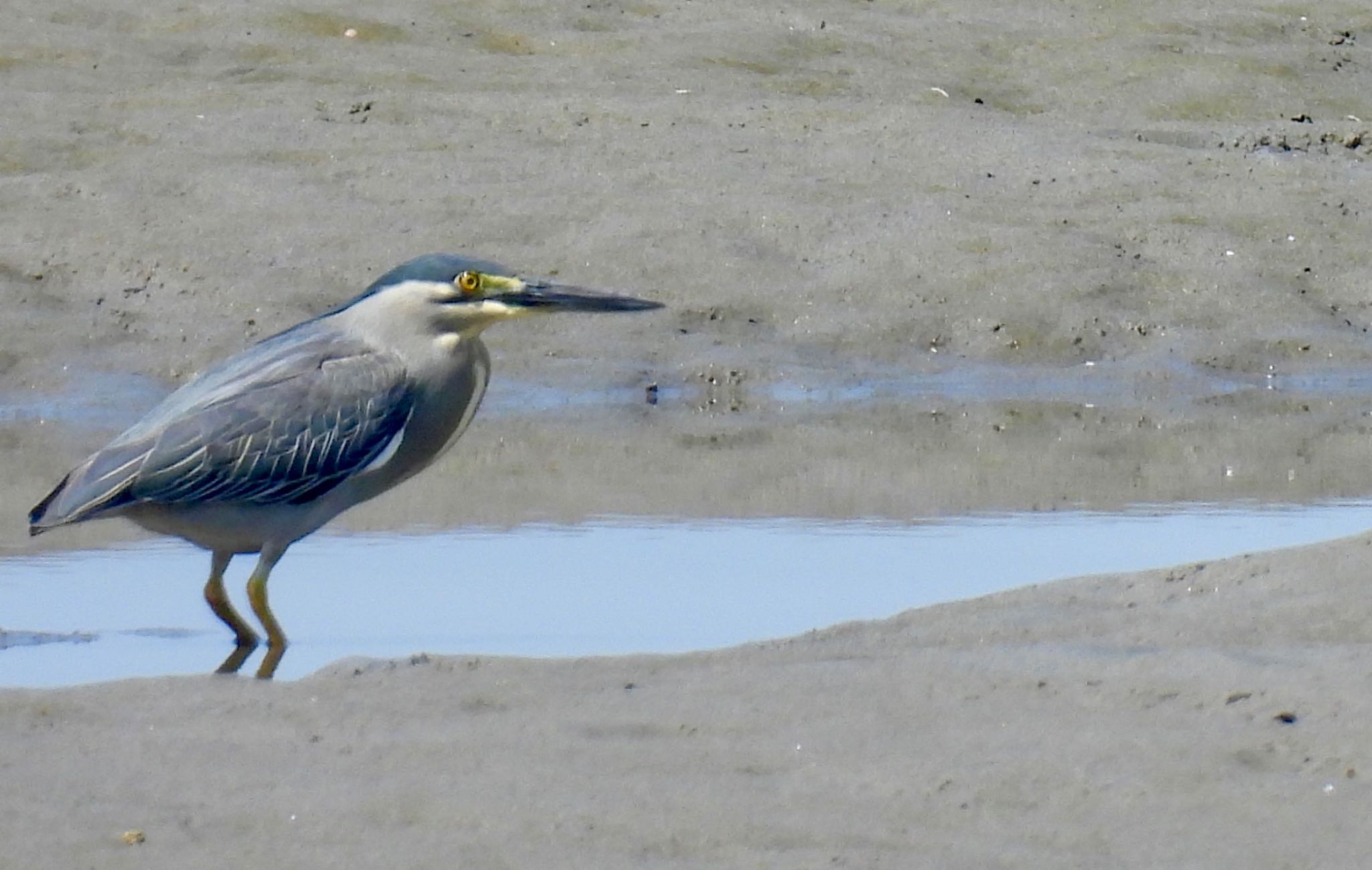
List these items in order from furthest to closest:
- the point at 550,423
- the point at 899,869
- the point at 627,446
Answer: the point at 550,423
the point at 627,446
the point at 899,869

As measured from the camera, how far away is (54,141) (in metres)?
10.8

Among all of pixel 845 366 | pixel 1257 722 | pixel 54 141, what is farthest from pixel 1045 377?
pixel 1257 722

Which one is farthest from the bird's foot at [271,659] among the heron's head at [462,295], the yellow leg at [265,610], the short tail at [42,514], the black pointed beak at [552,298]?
the black pointed beak at [552,298]

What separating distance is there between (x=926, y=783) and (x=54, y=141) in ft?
26.7

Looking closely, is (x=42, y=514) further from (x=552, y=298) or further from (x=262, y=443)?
(x=552, y=298)

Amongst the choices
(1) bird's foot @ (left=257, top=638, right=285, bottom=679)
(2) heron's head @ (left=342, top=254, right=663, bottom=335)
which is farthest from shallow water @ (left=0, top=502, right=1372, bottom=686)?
(2) heron's head @ (left=342, top=254, right=663, bottom=335)

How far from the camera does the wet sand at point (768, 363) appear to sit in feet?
11.6

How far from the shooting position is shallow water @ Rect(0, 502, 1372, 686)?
17.3 feet

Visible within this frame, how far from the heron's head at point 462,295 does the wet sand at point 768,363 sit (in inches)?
39.6

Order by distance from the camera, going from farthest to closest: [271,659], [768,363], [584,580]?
[768,363] → [584,580] → [271,659]

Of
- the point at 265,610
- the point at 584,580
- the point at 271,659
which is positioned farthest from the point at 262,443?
the point at 584,580

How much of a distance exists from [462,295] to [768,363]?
3.94 meters

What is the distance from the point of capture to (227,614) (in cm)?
533

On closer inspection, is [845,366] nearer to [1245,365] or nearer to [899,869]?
[1245,365]
